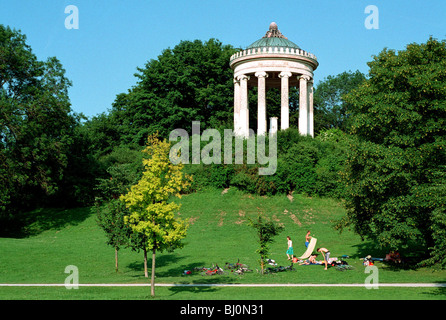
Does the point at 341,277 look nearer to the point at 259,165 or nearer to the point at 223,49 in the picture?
the point at 259,165

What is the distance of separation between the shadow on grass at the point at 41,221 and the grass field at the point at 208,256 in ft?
0.34

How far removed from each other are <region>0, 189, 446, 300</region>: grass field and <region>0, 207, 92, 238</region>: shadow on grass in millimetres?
104

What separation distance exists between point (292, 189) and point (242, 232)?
1119 centimetres

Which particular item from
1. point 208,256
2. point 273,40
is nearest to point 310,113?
point 273,40

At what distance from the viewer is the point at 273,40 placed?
53500 millimetres

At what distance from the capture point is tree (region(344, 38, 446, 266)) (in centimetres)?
2341

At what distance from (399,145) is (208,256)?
12.4 meters

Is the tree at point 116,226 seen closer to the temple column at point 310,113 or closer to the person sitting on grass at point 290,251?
the person sitting on grass at point 290,251

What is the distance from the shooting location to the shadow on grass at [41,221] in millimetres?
40781

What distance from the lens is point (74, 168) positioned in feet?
156

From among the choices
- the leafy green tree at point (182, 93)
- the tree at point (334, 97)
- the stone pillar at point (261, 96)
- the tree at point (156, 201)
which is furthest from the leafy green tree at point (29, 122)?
the tree at point (334, 97)

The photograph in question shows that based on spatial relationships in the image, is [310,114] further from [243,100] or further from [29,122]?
[29,122]

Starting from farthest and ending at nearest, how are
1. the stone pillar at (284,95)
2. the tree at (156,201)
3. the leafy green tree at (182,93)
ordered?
the leafy green tree at (182,93)
the stone pillar at (284,95)
the tree at (156,201)
